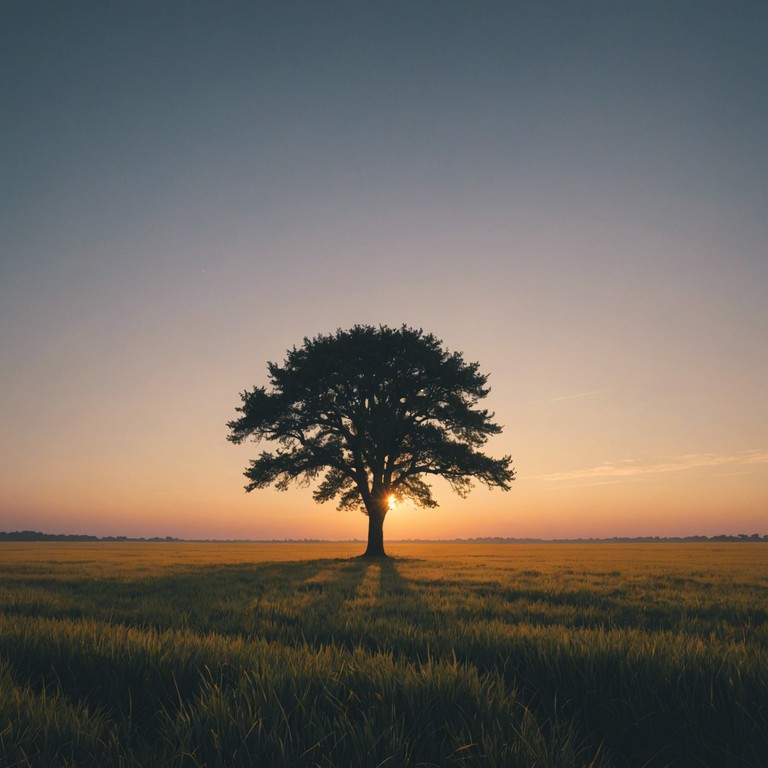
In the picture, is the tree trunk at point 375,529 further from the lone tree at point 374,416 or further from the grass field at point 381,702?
the grass field at point 381,702

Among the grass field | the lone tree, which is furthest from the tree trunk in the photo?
the grass field

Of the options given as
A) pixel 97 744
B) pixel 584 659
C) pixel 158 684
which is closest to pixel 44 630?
pixel 158 684

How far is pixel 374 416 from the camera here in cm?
2784

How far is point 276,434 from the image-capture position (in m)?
29.3

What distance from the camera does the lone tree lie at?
28141 millimetres

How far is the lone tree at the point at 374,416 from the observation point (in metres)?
28.1

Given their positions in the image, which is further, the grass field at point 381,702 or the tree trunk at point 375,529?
the tree trunk at point 375,529

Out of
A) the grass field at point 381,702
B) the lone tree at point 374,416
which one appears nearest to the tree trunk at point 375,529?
the lone tree at point 374,416

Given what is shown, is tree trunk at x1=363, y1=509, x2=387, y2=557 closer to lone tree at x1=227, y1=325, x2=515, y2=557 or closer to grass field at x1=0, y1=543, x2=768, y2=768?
lone tree at x1=227, y1=325, x2=515, y2=557

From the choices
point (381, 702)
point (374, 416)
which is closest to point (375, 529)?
point (374, 416)

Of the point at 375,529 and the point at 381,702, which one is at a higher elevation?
the point at 381,702

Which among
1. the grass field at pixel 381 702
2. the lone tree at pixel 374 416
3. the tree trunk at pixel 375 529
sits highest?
the lone tree at pixel 374 416

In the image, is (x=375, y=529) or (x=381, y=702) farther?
(x=375, y=529)

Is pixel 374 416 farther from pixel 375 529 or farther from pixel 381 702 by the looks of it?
pixel 381 702
